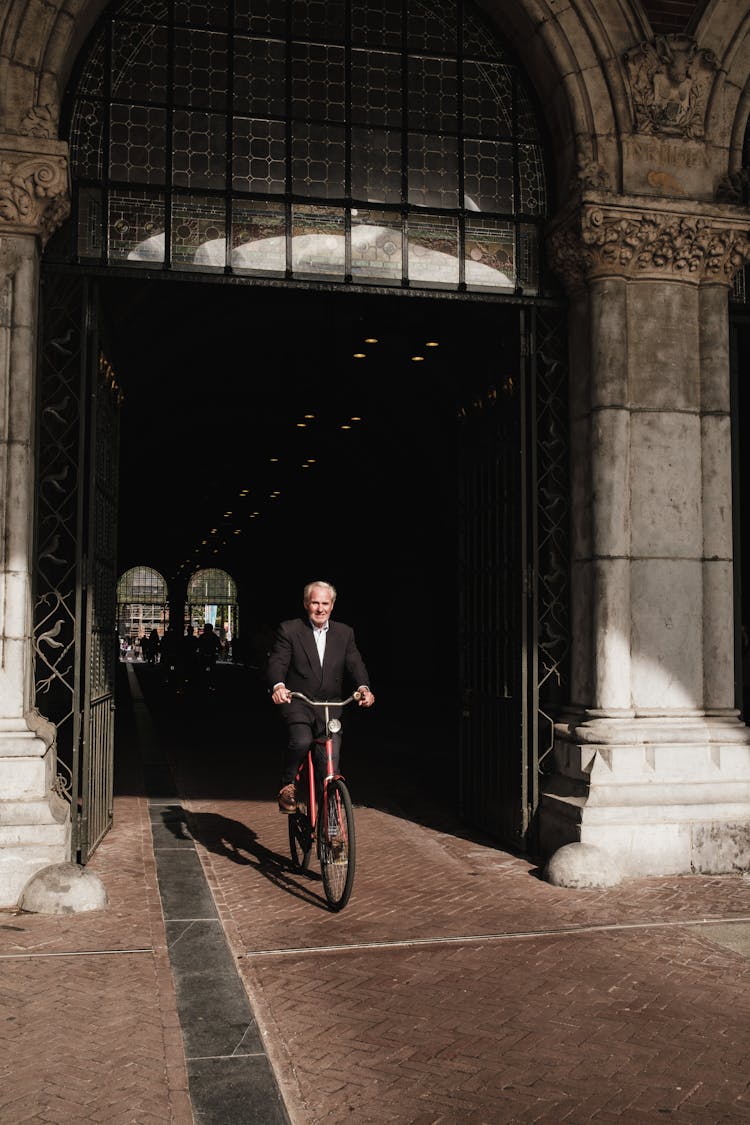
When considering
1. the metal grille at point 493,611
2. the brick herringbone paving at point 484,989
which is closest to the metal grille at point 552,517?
the metal grille at point 493,611

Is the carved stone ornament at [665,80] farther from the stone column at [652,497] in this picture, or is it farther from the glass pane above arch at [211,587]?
the glass pane above arch at [211,587]

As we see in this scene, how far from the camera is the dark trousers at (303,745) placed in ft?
24.1

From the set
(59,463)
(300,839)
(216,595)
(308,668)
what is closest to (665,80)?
(308,668)

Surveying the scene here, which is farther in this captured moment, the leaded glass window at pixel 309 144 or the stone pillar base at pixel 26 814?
the leaded glass window at pixel 309 144

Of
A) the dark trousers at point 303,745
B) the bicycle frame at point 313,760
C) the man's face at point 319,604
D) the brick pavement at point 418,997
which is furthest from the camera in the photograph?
the man's face at point 319,604

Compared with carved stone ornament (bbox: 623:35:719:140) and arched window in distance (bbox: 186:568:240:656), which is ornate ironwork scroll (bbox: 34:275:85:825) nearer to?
carved stone ornament (bbox: 623:35:719:140)

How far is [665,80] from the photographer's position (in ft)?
27.5

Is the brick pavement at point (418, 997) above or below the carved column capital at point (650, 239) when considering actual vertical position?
below

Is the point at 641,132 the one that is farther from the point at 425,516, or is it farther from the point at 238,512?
the point at 238,512

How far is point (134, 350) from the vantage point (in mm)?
15508

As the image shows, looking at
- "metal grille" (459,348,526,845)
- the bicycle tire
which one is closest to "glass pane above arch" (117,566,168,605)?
"metal grille" (459,348,526,845)

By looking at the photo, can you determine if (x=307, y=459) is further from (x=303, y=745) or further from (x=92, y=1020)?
(x=92, y=1020)

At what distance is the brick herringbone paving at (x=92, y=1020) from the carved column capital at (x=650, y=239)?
543 cm

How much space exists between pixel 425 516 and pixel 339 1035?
25.6 meters
